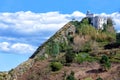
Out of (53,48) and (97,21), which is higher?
(97,21)

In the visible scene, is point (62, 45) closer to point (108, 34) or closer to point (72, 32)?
point (72, 32)

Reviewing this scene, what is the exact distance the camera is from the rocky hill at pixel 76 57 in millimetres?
64812

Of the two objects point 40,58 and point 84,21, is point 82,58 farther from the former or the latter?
point 84,21

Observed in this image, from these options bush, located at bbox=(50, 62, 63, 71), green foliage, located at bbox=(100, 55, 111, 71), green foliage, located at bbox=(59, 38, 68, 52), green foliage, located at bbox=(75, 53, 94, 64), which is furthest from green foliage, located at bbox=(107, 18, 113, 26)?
green foliage, located at bbox=(100, 55, 111, 71)

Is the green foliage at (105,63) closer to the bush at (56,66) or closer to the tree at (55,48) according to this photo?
the bush at (56,66)

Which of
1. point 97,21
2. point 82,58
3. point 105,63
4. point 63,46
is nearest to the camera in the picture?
point 105,63

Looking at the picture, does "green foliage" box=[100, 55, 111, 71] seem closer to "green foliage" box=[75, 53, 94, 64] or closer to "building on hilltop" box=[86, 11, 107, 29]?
"green foliage" box=[75, 53, 94, 64]

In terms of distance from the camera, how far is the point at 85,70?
6619 centimetres

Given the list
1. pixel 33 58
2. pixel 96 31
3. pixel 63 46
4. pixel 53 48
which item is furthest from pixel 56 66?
pixel 96 31

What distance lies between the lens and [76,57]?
239ft

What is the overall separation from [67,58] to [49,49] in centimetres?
1217

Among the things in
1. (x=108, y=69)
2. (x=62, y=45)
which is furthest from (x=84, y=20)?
(x=108, y=69)

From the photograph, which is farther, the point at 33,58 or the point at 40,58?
the point at 33,58

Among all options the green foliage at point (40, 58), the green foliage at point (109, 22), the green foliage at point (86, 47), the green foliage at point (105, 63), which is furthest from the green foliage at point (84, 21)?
the green foliage at point (105, 63)
